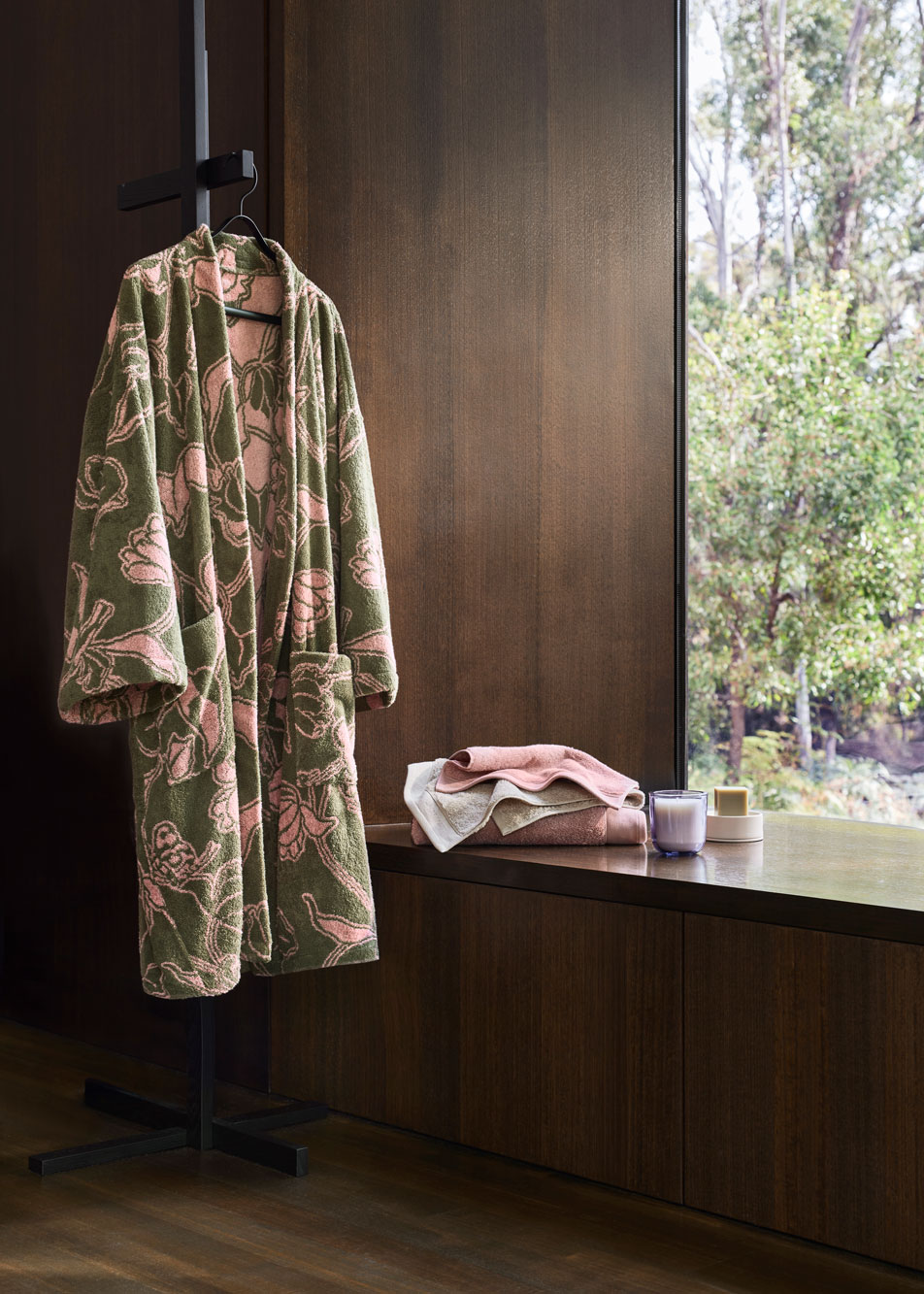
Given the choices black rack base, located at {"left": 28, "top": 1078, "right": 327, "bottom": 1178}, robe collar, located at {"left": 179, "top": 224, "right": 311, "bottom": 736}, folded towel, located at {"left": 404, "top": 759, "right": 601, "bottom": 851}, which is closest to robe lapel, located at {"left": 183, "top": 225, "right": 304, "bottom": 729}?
robe collar, located at {"left": 179, "top": 224, "right": 311, "bottom": 736}

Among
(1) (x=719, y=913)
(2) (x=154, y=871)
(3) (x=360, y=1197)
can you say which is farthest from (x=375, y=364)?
(3) (x=360, y=1197)

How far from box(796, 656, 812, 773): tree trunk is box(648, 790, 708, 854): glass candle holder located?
7.87 ft

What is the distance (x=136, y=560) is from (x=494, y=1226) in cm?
95

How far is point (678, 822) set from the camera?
2070mm

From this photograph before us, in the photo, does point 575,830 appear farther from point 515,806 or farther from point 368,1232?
point 368,1232

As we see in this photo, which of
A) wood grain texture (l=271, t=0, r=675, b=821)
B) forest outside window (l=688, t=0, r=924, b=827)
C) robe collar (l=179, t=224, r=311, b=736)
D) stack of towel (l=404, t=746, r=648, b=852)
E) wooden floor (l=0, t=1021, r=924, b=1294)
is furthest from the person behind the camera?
forest outside window (l=688, t=0, r=924, b=827)

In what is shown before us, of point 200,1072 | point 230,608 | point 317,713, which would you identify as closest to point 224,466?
point 230,608

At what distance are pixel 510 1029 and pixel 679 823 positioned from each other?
1.25 feet

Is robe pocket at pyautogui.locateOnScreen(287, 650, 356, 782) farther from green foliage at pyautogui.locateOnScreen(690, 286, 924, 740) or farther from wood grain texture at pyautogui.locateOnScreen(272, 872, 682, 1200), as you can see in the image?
green foliage at pyautogui.locateOnScreen(690, 286, 924, 740)

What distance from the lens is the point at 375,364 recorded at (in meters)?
2.37

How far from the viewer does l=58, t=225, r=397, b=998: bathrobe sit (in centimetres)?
183

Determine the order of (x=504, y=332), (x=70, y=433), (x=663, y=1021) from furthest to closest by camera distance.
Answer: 1. (x=70, y=433)
2. (x=504, y=332)
3. (x=663, y=1021)

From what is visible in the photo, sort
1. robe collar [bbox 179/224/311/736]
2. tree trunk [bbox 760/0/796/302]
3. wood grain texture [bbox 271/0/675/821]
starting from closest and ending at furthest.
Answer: robe collar [bbox 179/224/311/736], wood grain texture [bbox 271/0/675/821], tree trunk [bbox 760/0/796/302]

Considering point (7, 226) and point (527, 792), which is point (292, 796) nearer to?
point (527, 792)
